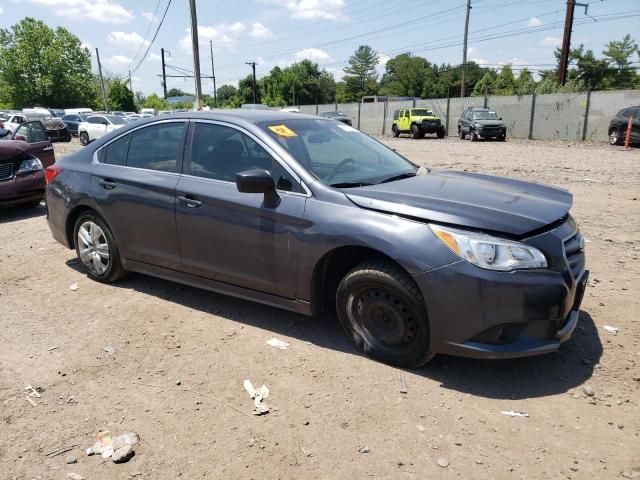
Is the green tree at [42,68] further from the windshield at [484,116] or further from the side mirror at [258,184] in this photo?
the side mirror at [258,184]

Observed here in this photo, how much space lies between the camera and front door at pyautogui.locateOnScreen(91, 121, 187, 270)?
4230mm

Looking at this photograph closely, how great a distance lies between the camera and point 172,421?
290 centimetres

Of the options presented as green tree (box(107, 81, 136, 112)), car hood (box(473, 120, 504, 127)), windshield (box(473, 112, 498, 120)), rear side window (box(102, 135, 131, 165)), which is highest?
green tree (box(107, 81, 136, 112))

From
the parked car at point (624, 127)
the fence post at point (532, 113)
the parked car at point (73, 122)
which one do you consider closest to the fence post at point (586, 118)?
the fence post at point (532, 113)

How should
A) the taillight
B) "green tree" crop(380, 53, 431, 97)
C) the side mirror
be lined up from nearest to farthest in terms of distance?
the side mirror, the taillight, "green tree" crop(380, 53, 431, 97)

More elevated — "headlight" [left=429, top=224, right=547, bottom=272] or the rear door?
the rear door

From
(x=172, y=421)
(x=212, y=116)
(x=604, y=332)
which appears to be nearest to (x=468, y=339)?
(x=604, y=332)

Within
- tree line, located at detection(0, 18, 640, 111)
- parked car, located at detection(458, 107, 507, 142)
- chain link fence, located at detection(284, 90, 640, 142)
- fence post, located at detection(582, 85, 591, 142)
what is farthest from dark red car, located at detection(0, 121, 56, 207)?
tree line, located at detection(0, 18, 640, 111)

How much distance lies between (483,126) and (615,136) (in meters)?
6.81

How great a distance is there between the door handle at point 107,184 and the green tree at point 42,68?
248ft

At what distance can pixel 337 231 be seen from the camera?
3.33 meters

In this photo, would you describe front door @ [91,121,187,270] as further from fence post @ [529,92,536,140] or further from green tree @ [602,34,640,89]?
green tree @ [602,34,640,89]

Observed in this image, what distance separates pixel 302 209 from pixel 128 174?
1.89 meters

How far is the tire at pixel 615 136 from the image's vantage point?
2200 centimetres
